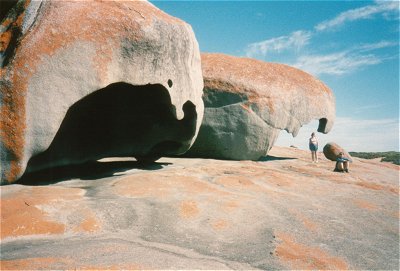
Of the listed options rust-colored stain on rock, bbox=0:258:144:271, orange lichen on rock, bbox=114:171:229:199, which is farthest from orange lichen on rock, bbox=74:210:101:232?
orange lichen on rock, bbox=114:171:229:199

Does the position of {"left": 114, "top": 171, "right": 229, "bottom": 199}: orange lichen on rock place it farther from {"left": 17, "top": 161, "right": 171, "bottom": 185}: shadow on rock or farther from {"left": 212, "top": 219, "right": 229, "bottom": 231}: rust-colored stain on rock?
{"left": 212, "top": 219, "right": 229, "bottom": 231}: rust-colored stain on rock

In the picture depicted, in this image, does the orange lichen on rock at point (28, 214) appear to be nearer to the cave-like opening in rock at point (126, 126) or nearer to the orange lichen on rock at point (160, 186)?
the orange lichen on rock at point (160, 186)

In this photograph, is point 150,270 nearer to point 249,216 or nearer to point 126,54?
point 249,216

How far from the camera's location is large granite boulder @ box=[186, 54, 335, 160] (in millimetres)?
7445

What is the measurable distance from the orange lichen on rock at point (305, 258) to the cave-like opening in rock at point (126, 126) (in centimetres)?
310

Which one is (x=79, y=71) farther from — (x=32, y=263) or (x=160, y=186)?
(x=32, y=263)

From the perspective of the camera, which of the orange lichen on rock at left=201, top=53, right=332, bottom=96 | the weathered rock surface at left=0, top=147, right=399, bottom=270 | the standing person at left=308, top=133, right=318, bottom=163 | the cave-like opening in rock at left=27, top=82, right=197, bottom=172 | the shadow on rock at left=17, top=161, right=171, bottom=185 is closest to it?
the weathered rock surface at left=0, top=147, right=399, bottom=270

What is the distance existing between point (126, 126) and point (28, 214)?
3219 mm

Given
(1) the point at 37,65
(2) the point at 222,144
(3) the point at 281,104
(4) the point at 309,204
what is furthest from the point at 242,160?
(1) the point at 37,65

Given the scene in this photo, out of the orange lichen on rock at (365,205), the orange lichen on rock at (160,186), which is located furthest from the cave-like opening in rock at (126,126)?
the orange lichen on rock at (365,205)

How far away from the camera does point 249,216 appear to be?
297 centimetres

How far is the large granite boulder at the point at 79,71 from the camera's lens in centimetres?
321

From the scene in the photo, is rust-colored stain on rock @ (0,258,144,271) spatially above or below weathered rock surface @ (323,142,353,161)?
below

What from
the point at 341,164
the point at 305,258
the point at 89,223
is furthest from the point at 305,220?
the point at 341,164
